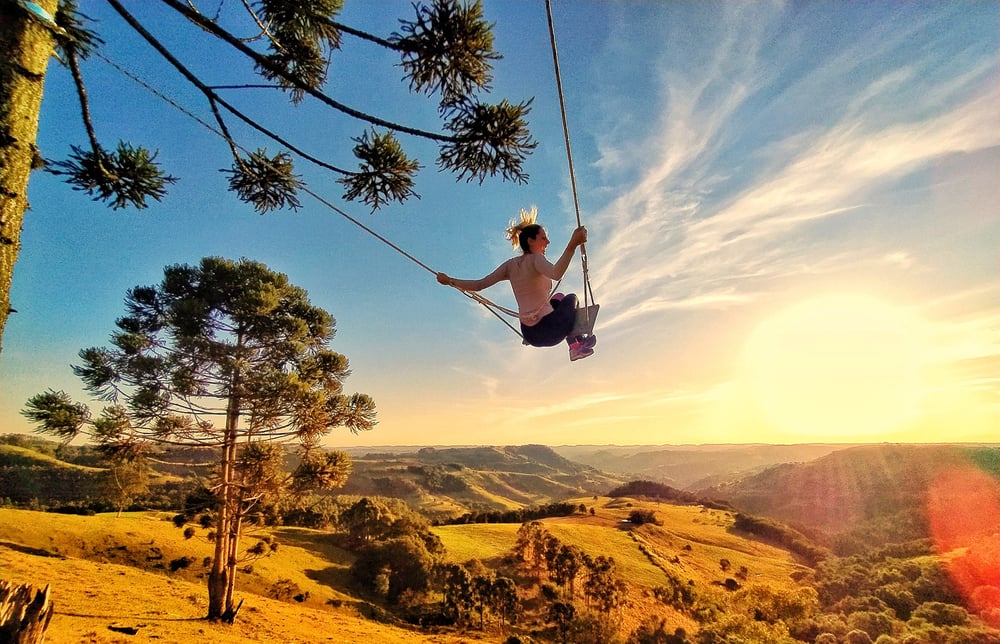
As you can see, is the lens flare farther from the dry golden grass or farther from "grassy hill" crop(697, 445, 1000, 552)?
the dry golden grass

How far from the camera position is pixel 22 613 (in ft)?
6.40

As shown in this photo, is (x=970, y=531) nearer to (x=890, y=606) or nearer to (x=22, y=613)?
(x=890, y=606)

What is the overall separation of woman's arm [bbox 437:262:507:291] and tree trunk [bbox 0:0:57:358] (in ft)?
14.8

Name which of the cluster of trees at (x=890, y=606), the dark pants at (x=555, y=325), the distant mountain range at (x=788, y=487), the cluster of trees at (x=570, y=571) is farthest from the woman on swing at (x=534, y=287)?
the distant mountain range at (x=788, y=487)

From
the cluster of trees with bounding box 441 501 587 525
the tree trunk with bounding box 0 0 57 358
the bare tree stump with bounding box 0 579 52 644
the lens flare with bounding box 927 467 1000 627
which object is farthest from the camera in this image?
the cluster of trees with bounding box 441 501 587 525

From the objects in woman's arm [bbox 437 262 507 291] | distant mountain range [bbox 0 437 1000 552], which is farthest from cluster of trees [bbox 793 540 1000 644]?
woman's arm [bbox 437 262 507 291]

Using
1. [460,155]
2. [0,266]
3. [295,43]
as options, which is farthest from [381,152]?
[0,266]

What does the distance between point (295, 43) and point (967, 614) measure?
7980 centimetres

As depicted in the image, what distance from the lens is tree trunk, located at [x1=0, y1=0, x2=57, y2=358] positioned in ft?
7.84

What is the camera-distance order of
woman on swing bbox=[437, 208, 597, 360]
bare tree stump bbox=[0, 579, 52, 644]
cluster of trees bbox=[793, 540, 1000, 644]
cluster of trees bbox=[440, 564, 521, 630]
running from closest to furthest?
bare tree stump bbox=[0, 579, 52, 644] → woman on swing bbox=[437, 208, 597, 360] → cluster of trees bbox=[440, 564, 521, 630] → cluster of trees bbox=[793, 540, 1000, 644]

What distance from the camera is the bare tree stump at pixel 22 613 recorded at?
1.91m

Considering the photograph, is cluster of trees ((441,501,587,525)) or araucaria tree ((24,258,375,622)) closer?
araucaria tree ((24,258,375,622))

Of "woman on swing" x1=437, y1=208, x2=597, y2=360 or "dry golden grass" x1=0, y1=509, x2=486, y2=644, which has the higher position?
→ "woman on swing" x1=437, y1=208, x2=597, y2=360

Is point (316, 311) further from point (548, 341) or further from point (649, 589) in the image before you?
point (649, 589)
